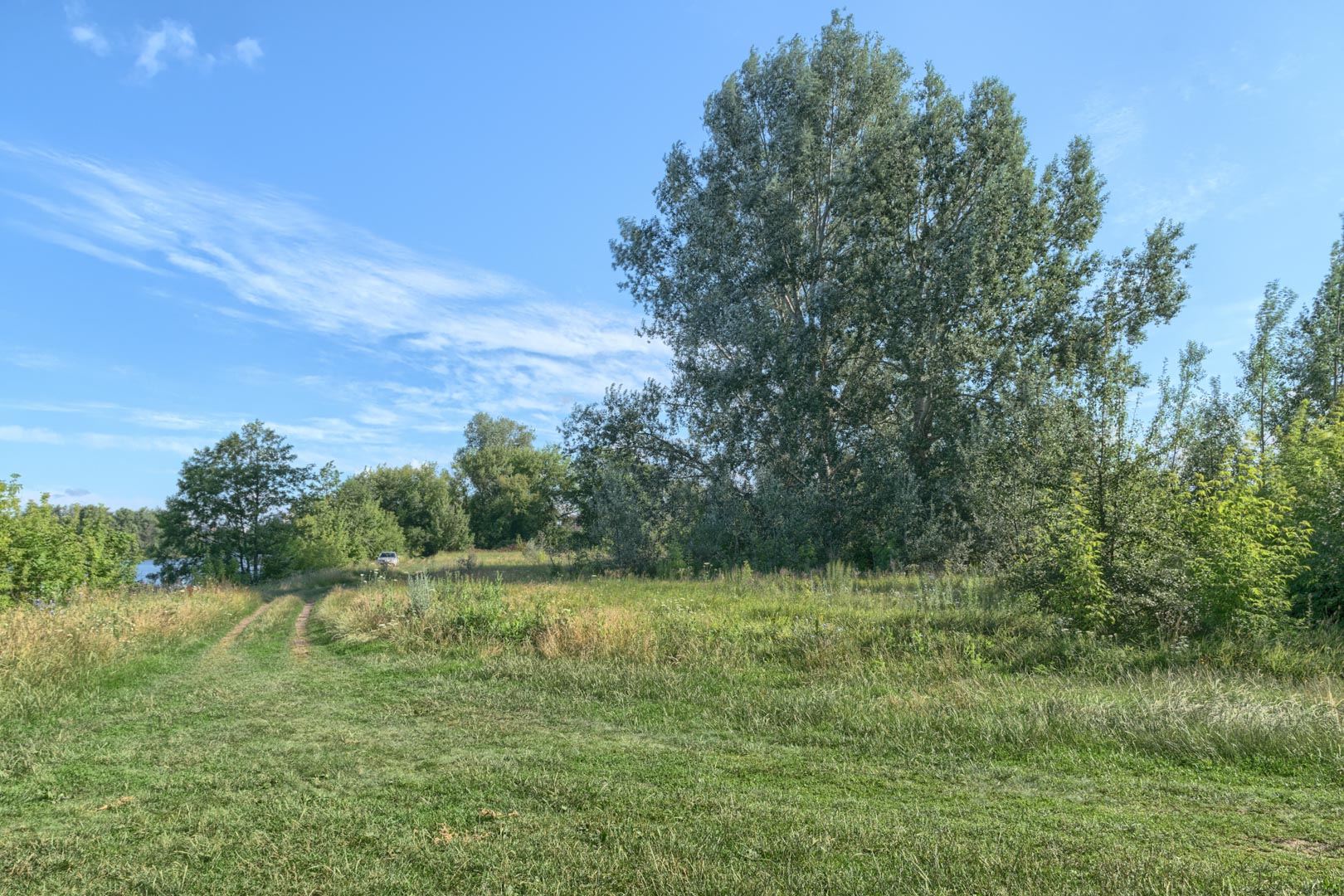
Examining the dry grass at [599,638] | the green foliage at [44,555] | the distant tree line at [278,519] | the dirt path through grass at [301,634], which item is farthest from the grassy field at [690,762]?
the distant tree line at [278,519]

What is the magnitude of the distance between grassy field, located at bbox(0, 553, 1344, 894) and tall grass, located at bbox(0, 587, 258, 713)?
0.09 meters

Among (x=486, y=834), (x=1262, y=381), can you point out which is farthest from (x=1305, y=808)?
(x=1262, y=381)

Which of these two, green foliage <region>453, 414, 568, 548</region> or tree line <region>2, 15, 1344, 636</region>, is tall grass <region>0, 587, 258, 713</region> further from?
green foliage <region>453, 414, 568, 548</region>

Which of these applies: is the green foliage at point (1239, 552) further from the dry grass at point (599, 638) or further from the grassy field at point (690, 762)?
the dry grass at point (599, 638)

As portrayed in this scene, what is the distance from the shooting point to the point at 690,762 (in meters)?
5.84

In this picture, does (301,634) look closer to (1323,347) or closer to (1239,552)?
(1239,552)

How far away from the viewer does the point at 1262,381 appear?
31.1m

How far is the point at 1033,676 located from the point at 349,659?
10344mm

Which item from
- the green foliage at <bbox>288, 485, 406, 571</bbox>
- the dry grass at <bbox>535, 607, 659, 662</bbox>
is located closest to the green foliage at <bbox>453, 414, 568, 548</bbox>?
the green foliage at <bbox>288, 485, 406, 571</bbox>

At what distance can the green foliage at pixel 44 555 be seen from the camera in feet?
50.3

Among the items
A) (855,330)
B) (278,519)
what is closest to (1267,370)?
(855,330)

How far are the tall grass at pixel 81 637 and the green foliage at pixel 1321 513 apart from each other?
57.2 ft

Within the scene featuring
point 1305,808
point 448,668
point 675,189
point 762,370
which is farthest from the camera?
point 675,189

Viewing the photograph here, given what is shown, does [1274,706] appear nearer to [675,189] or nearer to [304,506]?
[675,189]
